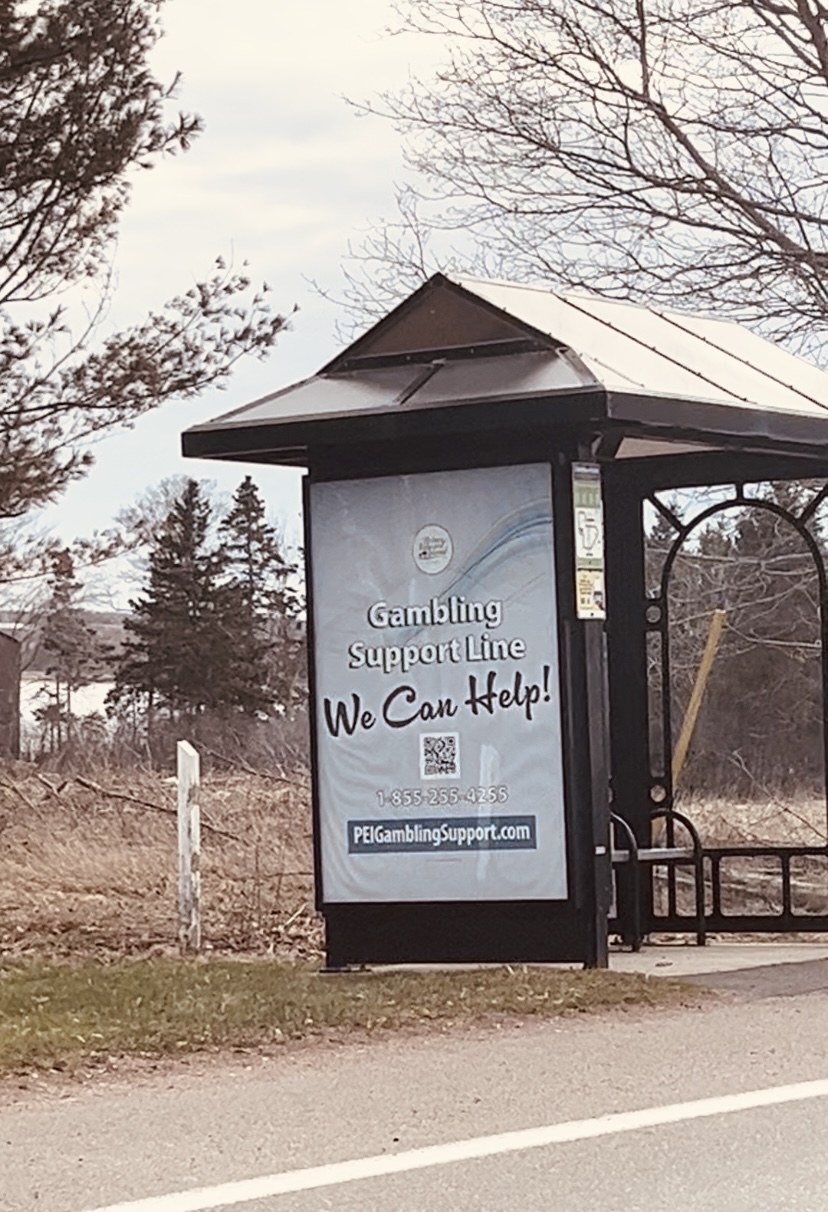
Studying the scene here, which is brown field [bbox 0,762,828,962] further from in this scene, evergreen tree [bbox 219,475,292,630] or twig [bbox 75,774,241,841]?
evergreen tree [bbox 219,475,292,630]

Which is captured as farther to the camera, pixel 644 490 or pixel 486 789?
pixel 644 490

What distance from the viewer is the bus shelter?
11961 mm

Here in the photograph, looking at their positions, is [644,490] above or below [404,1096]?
above

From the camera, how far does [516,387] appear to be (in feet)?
38.4

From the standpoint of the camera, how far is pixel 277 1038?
9.80m

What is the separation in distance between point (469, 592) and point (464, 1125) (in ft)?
15.9

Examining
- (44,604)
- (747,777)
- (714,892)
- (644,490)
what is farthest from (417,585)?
(44,604)

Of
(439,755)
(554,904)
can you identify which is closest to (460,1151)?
(554,904)

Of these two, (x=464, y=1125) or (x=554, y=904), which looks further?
(x=554, y=904)

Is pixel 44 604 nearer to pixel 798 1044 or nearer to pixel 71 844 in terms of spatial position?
pixel 71 844

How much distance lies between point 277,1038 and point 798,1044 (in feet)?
7.22

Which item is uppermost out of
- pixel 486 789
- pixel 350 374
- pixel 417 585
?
pixel 350 374

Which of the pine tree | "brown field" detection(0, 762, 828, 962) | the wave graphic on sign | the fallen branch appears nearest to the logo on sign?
the wave graphic on sign

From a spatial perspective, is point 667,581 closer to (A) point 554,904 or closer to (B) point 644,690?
(B) point 644,690
